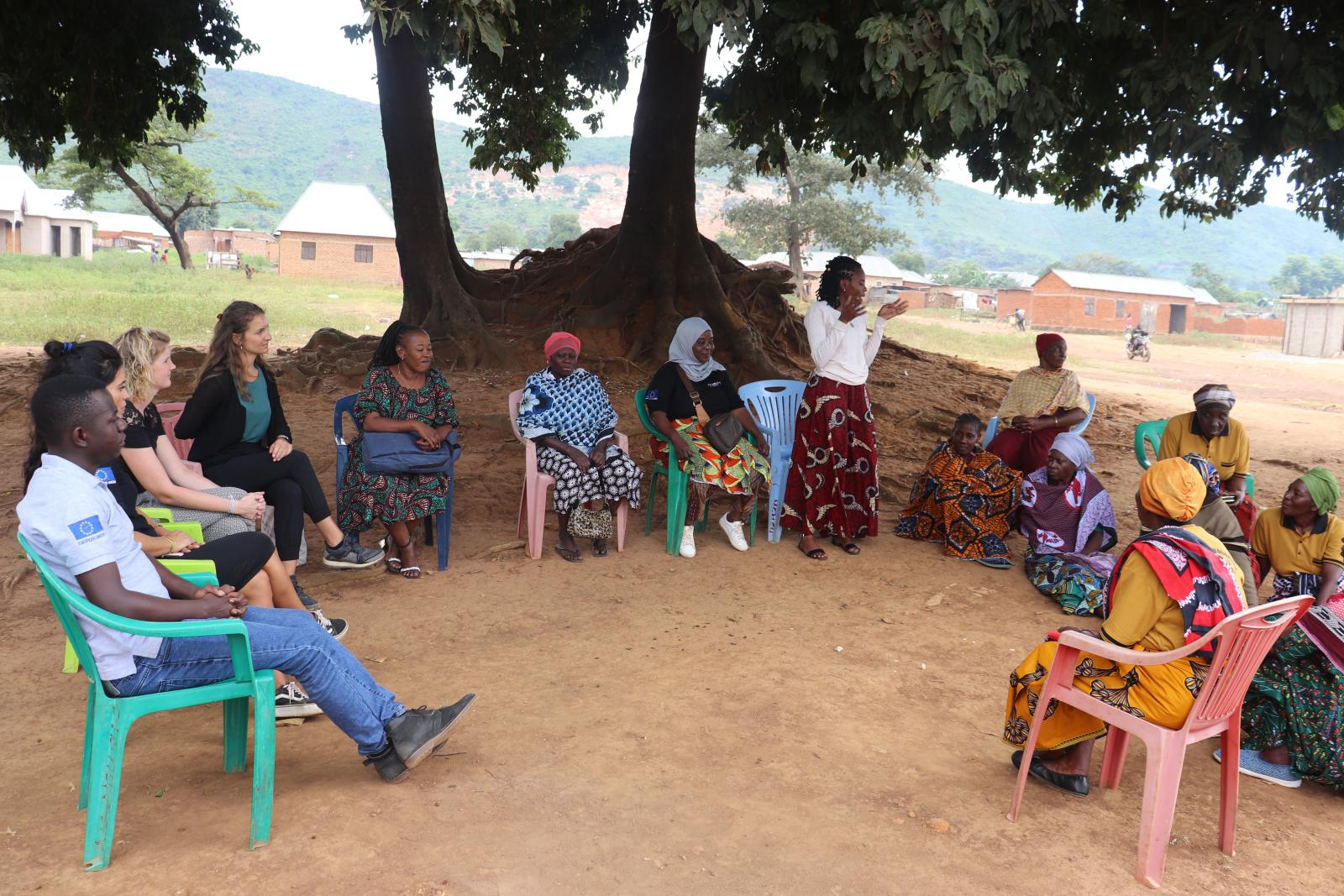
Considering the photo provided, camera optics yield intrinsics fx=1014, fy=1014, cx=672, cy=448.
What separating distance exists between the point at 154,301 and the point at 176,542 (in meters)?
22.7

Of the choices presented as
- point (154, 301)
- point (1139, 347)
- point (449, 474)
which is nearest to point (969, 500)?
point (449, 474)

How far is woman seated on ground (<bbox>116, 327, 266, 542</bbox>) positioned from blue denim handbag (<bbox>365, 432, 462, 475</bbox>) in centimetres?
101

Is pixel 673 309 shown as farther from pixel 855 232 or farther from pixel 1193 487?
pixel 855 232

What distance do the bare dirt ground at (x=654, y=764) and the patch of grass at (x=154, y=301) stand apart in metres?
13.5

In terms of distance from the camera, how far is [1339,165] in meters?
6.98

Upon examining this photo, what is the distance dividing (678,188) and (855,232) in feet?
111

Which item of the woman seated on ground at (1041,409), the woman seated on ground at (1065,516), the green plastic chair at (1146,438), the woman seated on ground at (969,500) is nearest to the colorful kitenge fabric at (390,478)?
the woman seated on ground at (969,500)

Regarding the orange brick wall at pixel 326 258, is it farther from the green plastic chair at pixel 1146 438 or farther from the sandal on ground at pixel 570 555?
the green plastic chair at pixel 1146 438

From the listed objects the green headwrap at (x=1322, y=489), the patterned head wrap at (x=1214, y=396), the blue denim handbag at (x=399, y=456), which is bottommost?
the blue denim handbag at (x=399, y=456)

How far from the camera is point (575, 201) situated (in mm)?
144125

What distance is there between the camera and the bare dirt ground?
106 inches

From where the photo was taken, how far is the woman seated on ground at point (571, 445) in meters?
5.70

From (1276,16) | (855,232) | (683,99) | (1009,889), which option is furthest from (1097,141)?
(855,232)

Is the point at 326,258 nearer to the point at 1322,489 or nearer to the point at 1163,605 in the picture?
the point at 1322,489
